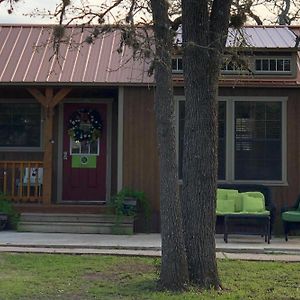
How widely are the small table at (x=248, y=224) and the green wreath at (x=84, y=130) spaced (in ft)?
13.2

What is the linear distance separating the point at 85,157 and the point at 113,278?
20.8ft

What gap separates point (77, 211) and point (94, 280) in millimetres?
4747

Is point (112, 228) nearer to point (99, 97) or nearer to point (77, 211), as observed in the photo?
point (77, 211)

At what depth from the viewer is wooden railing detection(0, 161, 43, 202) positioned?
41.8ft

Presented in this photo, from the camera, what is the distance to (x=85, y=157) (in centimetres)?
1361

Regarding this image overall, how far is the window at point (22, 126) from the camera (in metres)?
13.7

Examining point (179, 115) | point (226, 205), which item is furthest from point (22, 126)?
point (226, 205)

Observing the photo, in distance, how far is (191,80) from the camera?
7164mm

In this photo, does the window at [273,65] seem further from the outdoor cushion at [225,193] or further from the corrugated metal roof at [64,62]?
the outdoor cushion at [225,193]

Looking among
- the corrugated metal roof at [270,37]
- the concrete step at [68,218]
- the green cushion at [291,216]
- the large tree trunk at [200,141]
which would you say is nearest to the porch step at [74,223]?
the concrete step at [68,218]

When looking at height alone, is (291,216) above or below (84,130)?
below

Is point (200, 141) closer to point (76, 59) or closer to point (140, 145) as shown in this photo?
point (140, 145)

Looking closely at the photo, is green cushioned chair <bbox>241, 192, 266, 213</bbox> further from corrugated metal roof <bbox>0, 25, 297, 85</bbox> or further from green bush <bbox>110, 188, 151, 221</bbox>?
corrugated metal roof <bbox>0, 25, 297, 85</bbox>

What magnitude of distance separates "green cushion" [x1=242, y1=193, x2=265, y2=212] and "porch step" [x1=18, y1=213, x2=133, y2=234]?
7.51 feet
